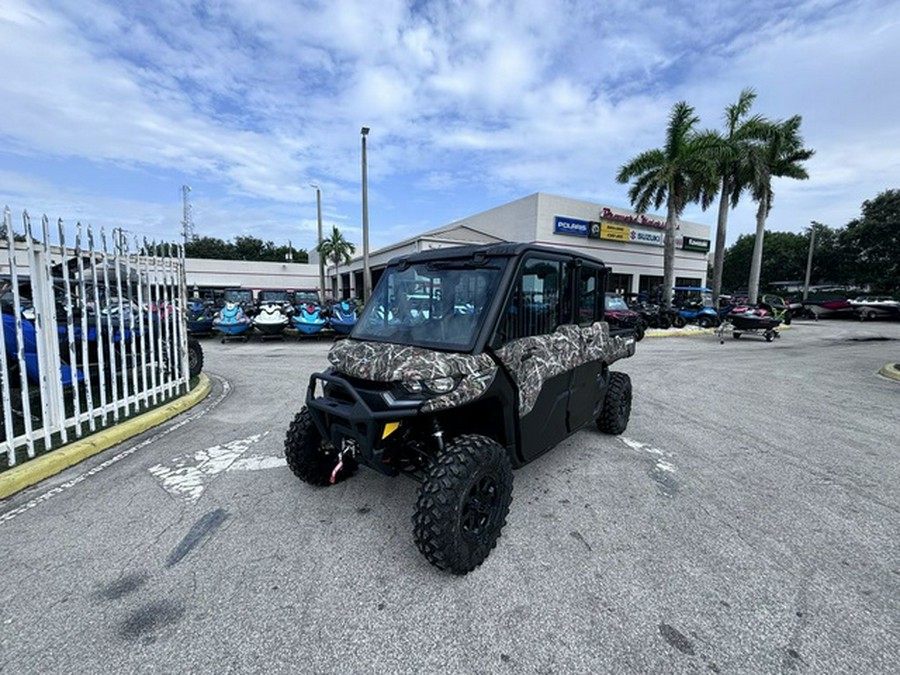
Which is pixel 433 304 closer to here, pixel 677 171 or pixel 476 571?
pixel 476 571

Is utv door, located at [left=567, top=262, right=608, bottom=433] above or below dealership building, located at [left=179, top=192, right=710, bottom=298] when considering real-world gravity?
below

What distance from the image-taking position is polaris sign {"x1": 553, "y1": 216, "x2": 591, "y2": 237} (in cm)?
2780

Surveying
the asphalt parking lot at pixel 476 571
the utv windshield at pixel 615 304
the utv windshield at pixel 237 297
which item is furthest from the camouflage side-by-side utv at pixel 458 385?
the utv windshield at pixel 237 297

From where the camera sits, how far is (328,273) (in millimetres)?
44281

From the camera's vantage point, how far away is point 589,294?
12.8 ft

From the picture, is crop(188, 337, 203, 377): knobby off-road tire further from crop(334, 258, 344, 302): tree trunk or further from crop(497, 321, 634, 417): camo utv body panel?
crop(334, 258, 344, 302): tree trunk

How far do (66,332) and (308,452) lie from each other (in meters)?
4.44

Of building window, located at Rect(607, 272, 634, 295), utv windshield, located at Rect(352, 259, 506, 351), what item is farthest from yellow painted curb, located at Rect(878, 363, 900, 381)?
building window, located at Rect(607, 272, 634, 295)

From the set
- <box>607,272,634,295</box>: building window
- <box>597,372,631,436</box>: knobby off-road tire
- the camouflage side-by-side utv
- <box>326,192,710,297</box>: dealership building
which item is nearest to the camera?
the camouflage side-by-side utv

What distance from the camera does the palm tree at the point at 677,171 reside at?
62.3 ft

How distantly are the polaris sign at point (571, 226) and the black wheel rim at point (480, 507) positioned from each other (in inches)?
1074

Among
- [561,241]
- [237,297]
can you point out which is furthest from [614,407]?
[561,241]

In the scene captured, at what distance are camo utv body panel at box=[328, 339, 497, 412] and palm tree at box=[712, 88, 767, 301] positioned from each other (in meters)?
23.1

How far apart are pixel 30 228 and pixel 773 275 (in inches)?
2315
